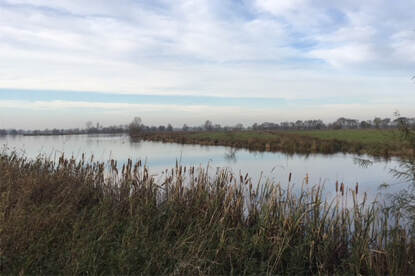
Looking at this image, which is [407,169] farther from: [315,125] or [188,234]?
[315,125]

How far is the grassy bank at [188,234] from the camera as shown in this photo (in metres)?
3.42

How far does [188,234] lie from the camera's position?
4.38 m

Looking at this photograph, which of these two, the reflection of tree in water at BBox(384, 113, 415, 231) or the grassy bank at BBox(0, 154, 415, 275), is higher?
the reflection of tree in water at BBox(384, 113, 415, 231)

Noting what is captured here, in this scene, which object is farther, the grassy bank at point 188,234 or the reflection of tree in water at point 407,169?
the reflection of tree in water at point 407,169

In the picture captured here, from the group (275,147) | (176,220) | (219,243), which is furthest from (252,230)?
(275,147)

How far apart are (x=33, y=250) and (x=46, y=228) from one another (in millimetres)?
479

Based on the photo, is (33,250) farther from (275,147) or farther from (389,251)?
(275,147)

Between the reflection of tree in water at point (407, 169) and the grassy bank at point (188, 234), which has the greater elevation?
the reflection of tree in water at point (407, 169)

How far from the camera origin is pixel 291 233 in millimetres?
4676

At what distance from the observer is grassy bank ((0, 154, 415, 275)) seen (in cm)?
342

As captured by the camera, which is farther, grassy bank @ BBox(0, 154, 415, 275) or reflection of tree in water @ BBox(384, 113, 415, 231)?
reflection of tree in water @ BBox(384, 113, 415, 231)

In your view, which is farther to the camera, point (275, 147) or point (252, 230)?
point (275, 147)

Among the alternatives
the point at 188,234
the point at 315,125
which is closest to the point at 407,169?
the point at 188,234

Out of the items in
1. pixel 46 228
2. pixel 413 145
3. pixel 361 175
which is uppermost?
pixel 413 145
